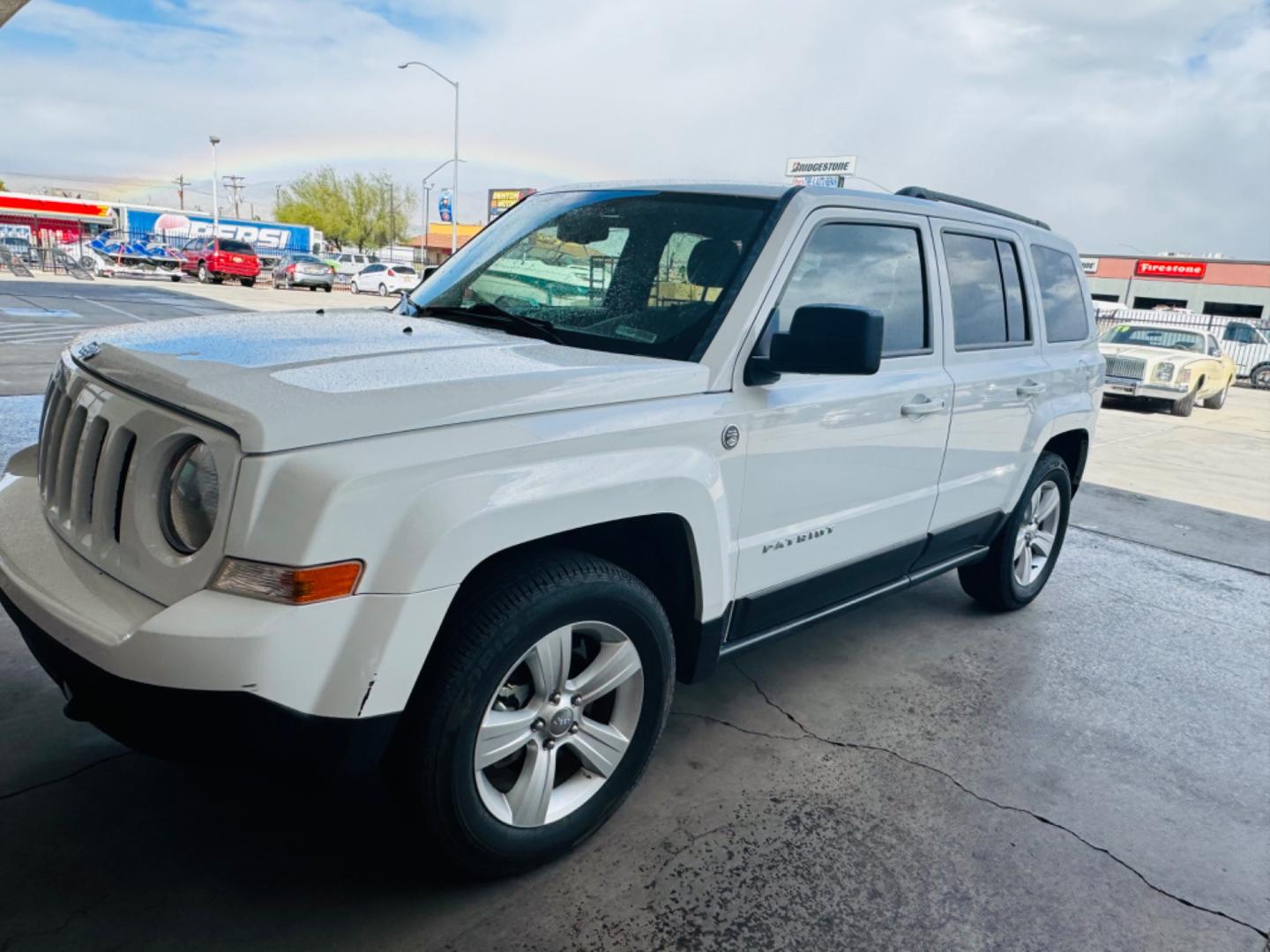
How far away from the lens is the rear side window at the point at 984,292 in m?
3.67

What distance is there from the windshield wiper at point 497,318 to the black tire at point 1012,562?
263cm

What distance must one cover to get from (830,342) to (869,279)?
0.82m

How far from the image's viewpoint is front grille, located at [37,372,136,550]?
209cm

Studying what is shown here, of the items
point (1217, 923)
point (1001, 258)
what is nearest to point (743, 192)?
point (1001, 258)

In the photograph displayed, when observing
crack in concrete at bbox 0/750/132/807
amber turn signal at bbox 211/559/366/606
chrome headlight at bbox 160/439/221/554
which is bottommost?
crack in concrete at bbox 0/750/132/807

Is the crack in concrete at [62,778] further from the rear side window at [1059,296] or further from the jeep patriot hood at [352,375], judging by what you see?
the rear side window at [1059,296]

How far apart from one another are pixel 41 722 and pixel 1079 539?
20.0ft

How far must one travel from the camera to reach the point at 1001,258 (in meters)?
4.02

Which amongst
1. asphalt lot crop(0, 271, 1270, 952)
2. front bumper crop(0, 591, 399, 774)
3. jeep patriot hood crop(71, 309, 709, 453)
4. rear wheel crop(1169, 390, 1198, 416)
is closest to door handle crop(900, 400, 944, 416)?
jeep patriot hood crop(71, 309, 709, 453)

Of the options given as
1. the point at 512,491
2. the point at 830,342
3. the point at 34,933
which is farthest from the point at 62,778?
the point at 830,342

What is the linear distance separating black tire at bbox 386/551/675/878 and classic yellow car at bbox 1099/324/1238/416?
14.7 meters

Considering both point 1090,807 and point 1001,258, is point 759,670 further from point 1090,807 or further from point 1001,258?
point 1001,258

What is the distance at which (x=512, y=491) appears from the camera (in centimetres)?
206

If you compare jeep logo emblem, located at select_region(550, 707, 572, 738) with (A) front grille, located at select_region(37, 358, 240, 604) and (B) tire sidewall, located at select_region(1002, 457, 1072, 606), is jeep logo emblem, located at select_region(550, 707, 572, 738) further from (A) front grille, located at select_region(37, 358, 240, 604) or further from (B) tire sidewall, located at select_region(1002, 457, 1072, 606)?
(B) tire sidewall, located at select_region(1002, 457, 1072, 606)
